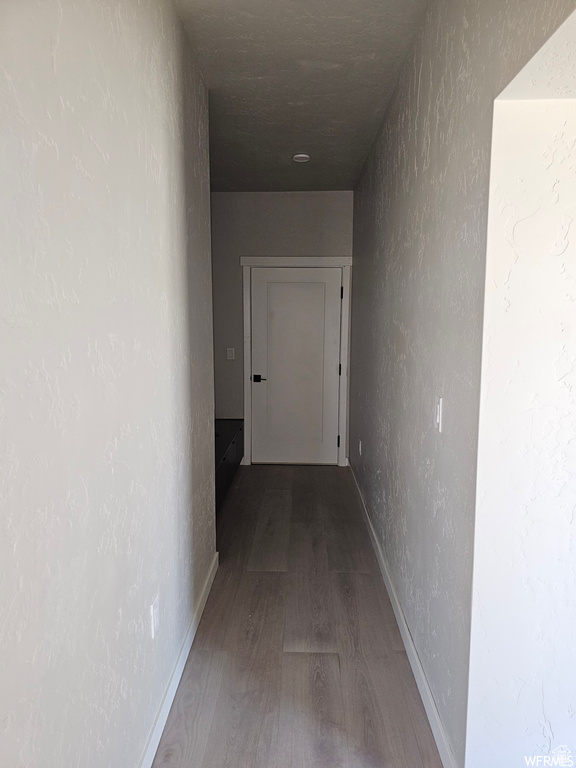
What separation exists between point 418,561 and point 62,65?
1.93 meters

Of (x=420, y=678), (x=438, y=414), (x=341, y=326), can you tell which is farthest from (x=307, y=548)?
(x=341, y=326)

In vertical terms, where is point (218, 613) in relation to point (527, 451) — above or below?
below

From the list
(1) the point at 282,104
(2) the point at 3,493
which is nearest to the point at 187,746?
(2) the point at 3,493

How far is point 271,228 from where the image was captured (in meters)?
4.92

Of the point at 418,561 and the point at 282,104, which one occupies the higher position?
the point at 282,104

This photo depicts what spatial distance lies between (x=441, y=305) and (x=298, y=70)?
1.44 meters

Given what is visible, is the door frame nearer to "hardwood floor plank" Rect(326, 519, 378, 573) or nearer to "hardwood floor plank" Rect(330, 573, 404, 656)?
"hardwood floor plank" Rect(326, 519, 378, 573)

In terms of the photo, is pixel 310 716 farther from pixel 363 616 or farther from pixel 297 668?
pixel 363 616

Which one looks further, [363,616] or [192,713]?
[363,616]

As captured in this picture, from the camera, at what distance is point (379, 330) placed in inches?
129

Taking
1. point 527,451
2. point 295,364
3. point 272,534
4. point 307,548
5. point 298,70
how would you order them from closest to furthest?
point 527,451
point 298,70
point 307,548
point 272,534
point 295,364

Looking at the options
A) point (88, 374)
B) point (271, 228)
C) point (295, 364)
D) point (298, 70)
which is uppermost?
point (298, 70)

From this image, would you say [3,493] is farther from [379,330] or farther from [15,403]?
[379,330]

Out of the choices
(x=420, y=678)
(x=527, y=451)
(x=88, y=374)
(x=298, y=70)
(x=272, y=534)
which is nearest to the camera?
(x=88, y=374)
